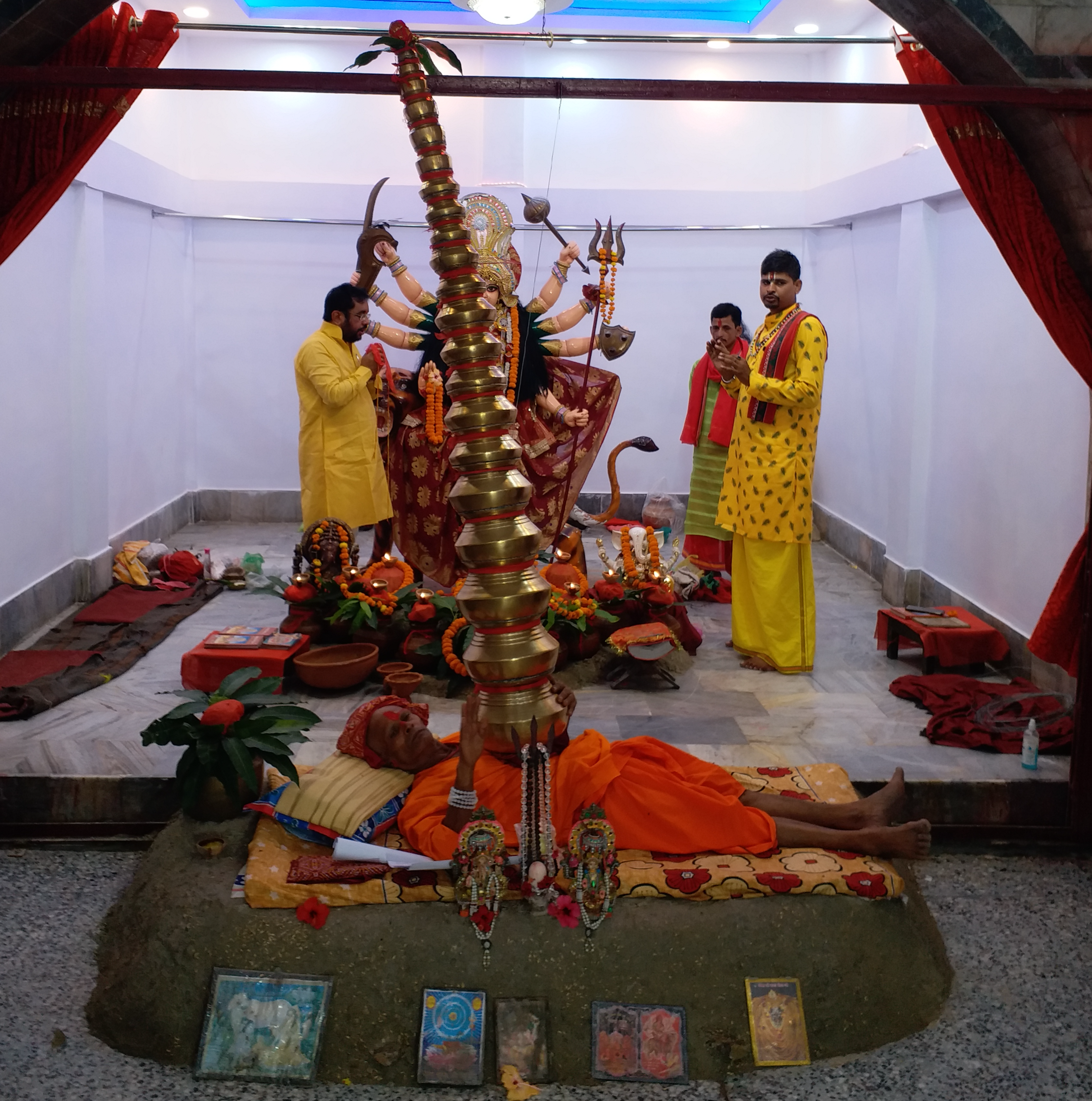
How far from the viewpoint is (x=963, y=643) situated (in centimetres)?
614

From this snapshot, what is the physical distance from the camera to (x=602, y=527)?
10156mm

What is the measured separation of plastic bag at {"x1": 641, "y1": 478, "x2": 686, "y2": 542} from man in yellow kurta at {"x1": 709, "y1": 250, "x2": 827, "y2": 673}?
2.72 meters

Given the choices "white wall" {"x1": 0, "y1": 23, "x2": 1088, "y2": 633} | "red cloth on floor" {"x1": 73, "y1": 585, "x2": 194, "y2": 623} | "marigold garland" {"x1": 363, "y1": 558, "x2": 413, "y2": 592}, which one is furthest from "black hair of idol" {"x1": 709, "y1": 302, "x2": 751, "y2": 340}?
"red cloth on floor" {"x1": 73, "y1": 585, "x2": 194, "y2": 623}

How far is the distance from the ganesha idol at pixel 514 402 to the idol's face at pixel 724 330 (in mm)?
742

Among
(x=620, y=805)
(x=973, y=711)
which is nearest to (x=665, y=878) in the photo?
(x=620, y=805)

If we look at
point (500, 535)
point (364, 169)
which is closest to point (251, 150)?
point (364, 169)

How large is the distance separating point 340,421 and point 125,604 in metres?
1.66

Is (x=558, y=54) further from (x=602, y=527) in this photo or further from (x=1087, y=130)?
(x=1087, y=130)

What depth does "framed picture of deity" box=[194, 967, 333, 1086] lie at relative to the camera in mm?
3277

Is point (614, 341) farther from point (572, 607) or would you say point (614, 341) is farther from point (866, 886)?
point (866, 886)

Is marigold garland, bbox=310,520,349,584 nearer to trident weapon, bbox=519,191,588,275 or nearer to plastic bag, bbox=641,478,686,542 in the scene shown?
trident weapon, bbox=519,191,588,275

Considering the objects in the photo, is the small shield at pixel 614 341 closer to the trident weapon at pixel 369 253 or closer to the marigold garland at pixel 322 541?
the trident weapon at pixel 369 253

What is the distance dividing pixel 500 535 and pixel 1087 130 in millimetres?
3215

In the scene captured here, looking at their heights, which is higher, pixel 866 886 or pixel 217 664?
pixel 217 664
